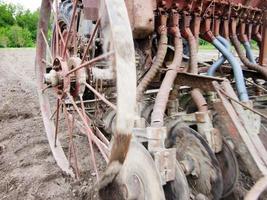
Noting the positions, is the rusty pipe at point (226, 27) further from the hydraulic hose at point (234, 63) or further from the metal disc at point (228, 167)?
the metal disc at point (228, 167)

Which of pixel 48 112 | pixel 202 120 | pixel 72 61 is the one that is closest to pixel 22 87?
pixel 48 112

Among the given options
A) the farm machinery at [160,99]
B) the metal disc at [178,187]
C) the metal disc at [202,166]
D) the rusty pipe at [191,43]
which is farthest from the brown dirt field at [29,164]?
the rusty pipe at [191,43]

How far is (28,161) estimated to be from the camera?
136 inches

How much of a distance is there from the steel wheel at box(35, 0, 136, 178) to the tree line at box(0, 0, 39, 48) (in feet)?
73.7

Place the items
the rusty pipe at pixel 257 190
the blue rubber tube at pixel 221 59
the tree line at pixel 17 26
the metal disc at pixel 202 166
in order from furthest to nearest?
1. the tree line at pixel 17 26
2. the blue rubber tube at pixel 221 59
3. the metal disc at pixel 202 166
4. the rusty pipe at pixel 257 190

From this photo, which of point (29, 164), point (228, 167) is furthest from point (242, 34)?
point (29, 164)

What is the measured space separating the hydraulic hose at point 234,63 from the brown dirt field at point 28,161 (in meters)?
1.43

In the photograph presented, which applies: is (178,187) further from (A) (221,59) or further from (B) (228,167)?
(A) (221,59)

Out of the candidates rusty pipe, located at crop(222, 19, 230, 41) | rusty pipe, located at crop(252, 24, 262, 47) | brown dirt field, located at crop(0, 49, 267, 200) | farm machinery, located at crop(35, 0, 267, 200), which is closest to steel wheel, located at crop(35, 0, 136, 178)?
farm machinery, located at crop(35, 0, 267, 200)

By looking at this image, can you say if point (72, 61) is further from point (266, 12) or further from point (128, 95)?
point (266, 12)

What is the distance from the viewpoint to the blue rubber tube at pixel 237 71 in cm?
280

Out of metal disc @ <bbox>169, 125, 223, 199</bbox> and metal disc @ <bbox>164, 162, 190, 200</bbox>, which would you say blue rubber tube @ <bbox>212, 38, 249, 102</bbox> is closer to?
metal disc @ <bbox>169, 125, 223, 199</bbox>

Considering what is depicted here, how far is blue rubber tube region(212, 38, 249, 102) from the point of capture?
2.80 meters

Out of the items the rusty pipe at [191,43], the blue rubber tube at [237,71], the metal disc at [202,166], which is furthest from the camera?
the rusty pipe at [191,43]
